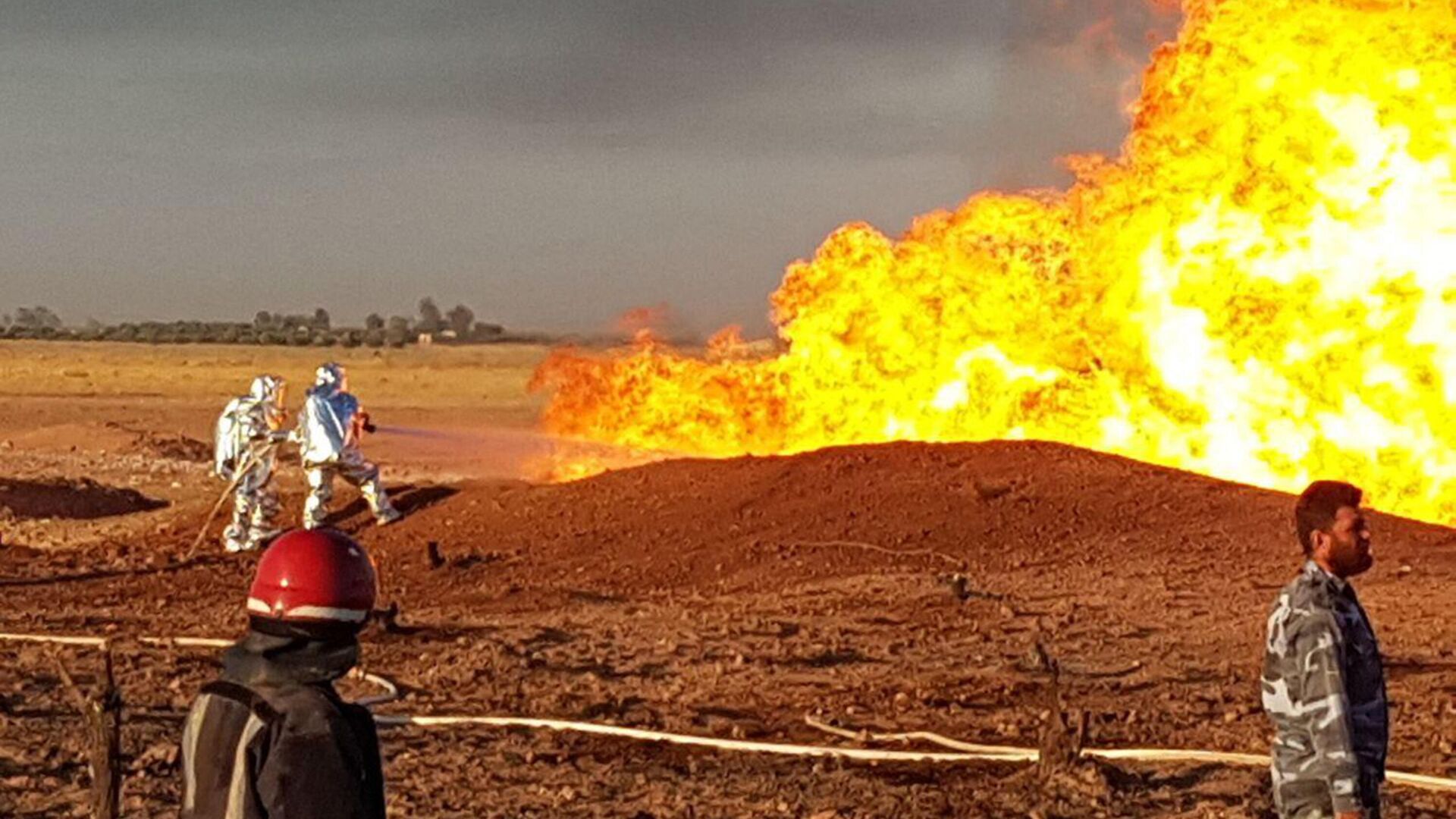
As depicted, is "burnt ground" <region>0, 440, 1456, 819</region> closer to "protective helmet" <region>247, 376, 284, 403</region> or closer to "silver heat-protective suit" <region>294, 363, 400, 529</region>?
"silver heat-protective suit" <region>294, 363, 400, 529</region>

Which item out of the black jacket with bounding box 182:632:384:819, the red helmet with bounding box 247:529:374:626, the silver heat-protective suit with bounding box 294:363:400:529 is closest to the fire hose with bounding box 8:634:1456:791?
the black jacket with bounding box 182:632:384:819

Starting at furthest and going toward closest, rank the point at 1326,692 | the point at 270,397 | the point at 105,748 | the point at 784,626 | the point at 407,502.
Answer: the point at 407,502
the point at 270,397
the point at 784,626
the point at 105,748
the point at 1326,692

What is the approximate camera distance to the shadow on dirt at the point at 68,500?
25.8 metres

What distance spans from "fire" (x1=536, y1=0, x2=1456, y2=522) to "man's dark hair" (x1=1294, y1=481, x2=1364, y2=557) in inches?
523

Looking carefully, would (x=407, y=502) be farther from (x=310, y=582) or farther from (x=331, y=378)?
(x=310, y=582)

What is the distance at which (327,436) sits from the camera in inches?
791

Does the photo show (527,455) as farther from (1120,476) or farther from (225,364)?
(225,364)

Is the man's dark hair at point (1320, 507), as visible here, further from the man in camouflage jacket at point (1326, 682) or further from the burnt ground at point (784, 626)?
the burnt ground at point (784, 626)

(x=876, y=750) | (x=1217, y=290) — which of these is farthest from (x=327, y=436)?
(x=876, y=750)

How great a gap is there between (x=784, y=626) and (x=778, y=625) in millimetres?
55

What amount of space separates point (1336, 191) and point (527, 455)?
69.2ft

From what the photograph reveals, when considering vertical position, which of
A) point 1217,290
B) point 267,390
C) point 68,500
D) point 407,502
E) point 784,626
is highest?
point 1217,290

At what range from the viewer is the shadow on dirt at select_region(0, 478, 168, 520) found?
84.8ft

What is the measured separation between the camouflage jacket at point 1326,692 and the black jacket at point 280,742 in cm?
308
